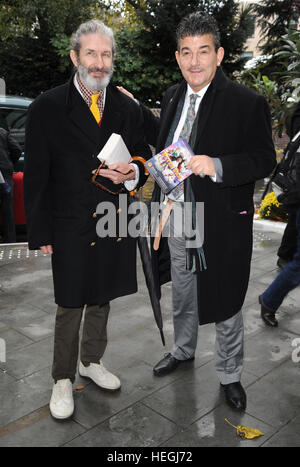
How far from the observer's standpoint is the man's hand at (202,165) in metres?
2.57

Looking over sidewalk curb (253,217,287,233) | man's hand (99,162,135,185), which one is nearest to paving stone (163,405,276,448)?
man's hand (99,162,135,185)

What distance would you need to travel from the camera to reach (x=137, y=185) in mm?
3031

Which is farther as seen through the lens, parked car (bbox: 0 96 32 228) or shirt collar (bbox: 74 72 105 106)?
parked car (bbox: 0 96 32 228)

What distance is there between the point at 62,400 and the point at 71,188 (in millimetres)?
1326

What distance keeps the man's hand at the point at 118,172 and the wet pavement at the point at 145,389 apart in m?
1.45

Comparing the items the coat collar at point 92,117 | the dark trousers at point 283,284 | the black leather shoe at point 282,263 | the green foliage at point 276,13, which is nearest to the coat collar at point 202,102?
the coat collar at point 92,117

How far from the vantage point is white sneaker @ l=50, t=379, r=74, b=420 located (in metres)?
2.88

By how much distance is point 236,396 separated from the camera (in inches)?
117

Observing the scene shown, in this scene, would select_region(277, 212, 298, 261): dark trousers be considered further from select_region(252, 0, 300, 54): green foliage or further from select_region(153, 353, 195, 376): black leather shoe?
select_region(252, 0, 300, 54): green foliage

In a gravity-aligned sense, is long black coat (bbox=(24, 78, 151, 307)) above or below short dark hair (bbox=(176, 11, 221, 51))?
below

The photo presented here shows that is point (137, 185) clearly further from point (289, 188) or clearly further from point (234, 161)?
point (289, 188)

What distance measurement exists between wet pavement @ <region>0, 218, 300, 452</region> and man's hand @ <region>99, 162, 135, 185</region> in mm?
1453

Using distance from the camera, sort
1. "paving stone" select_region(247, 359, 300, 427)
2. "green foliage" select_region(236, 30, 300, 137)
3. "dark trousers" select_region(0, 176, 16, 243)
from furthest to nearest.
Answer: "green foliage" select_region(236, 30, 300, 137), "dark trousers" select_region(0, 176, 16, 243), "paving stone" select_region(247, 359, 300, 427)
